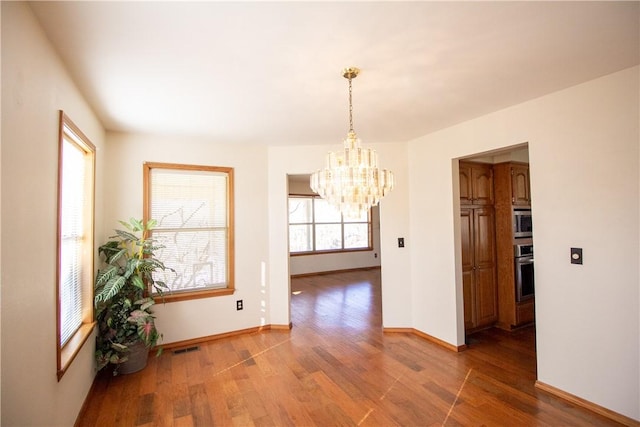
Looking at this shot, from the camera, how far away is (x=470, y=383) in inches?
102

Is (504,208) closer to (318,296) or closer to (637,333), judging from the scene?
(637,333)

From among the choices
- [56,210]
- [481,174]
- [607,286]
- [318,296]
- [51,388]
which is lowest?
[318,296]

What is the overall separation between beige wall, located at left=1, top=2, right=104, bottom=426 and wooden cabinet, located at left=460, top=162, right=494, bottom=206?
3.70 meters

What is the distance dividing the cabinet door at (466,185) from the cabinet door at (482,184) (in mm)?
59

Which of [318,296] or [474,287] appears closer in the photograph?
[474,287]

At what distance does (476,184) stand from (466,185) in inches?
7.3

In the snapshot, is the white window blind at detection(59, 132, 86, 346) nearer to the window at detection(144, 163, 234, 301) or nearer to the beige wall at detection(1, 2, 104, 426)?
the beige wall at detection(1, 2, 104, 426)

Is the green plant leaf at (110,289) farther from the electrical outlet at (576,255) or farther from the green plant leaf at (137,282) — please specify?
the electrical outlet at (576,255)

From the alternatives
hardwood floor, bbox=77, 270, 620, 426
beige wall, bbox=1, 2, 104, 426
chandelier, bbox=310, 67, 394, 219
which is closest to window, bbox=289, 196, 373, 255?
hardwood floor, bbox=77, 270, 620, 426

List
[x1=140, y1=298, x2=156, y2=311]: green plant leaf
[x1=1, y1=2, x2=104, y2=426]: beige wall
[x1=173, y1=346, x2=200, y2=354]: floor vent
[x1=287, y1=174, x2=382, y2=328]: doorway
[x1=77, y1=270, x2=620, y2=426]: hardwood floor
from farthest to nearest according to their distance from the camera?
[x1=287, y1=174, x2=382, y2=328]: doorway → [x1=173, y1=346, x2=200, y2=354]: floor vent → [x1=140, y1=298, x2=156, y2=311]: green plant leaf → [x1=77, y1=270, x2=620, y2=426]: hardwood floor → [x1=1, y1=2, x2=104, y2=426]: beige wall

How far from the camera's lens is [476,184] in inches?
146

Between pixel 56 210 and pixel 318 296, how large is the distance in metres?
4.58

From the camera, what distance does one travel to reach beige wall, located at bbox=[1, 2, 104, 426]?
4.05 ft

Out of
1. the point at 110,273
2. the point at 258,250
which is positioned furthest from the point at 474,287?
the point at 110,273
